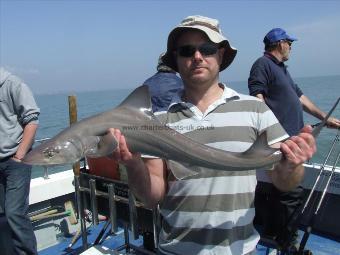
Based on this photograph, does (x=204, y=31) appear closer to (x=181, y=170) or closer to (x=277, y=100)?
(x=181, y=170)

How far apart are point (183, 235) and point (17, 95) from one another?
10.9ft

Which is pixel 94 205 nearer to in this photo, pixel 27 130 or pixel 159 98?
pixel 27 130

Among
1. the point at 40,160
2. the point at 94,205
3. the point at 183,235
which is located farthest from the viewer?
the point at 94,205

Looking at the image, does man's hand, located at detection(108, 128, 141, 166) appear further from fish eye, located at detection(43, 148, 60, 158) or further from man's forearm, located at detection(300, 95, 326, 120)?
man's forearm, located at detection(300, 95, 326, 120)

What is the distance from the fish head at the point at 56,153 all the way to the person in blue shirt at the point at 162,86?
3.16 meters

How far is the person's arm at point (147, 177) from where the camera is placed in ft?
7.75

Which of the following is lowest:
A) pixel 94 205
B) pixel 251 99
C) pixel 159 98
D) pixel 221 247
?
pixel 94 205

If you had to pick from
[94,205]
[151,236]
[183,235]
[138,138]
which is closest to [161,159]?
[138,138]

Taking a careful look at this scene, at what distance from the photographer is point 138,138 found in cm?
228

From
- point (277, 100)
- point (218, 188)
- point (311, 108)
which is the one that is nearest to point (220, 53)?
point (218, 188)

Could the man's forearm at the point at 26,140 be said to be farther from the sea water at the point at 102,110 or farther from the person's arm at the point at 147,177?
the person's arm at the point at 147,177

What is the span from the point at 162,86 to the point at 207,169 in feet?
10.3

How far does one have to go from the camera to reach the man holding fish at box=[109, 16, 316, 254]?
7.82 feet

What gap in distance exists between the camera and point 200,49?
7.91 feet
